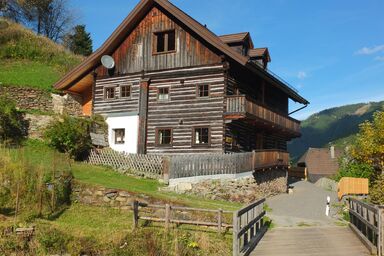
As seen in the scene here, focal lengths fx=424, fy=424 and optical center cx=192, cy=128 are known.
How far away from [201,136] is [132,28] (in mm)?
10095

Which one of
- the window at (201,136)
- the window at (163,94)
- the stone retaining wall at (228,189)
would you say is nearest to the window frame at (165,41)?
the window at (163,94)

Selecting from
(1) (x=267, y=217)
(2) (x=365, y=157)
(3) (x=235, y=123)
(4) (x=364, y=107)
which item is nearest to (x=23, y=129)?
(3) (x=235, y=123)

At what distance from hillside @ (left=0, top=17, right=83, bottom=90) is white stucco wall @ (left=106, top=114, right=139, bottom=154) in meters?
7.18

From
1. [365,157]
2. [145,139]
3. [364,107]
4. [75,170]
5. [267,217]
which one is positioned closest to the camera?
[267,217]

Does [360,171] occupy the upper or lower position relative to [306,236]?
upper

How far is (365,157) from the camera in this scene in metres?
39.5

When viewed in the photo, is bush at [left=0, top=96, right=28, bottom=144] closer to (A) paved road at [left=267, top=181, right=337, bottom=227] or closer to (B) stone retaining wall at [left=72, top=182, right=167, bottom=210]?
(B) stone retaining wall at [left=72, top=182, right=167, bottom=210]

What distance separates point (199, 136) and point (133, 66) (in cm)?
779

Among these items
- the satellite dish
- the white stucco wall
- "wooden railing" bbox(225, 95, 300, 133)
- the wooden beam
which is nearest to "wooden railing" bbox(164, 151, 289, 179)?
"wooden railing" bbox(225, 95, 300, 133)

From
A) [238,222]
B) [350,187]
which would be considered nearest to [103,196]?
[238,222]

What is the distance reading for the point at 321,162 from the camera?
Answer: 6347 cm

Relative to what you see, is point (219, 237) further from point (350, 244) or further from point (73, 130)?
point (73, 130)

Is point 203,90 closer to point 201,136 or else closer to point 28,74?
point 201,136

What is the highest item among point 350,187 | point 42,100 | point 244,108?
point 42,100
